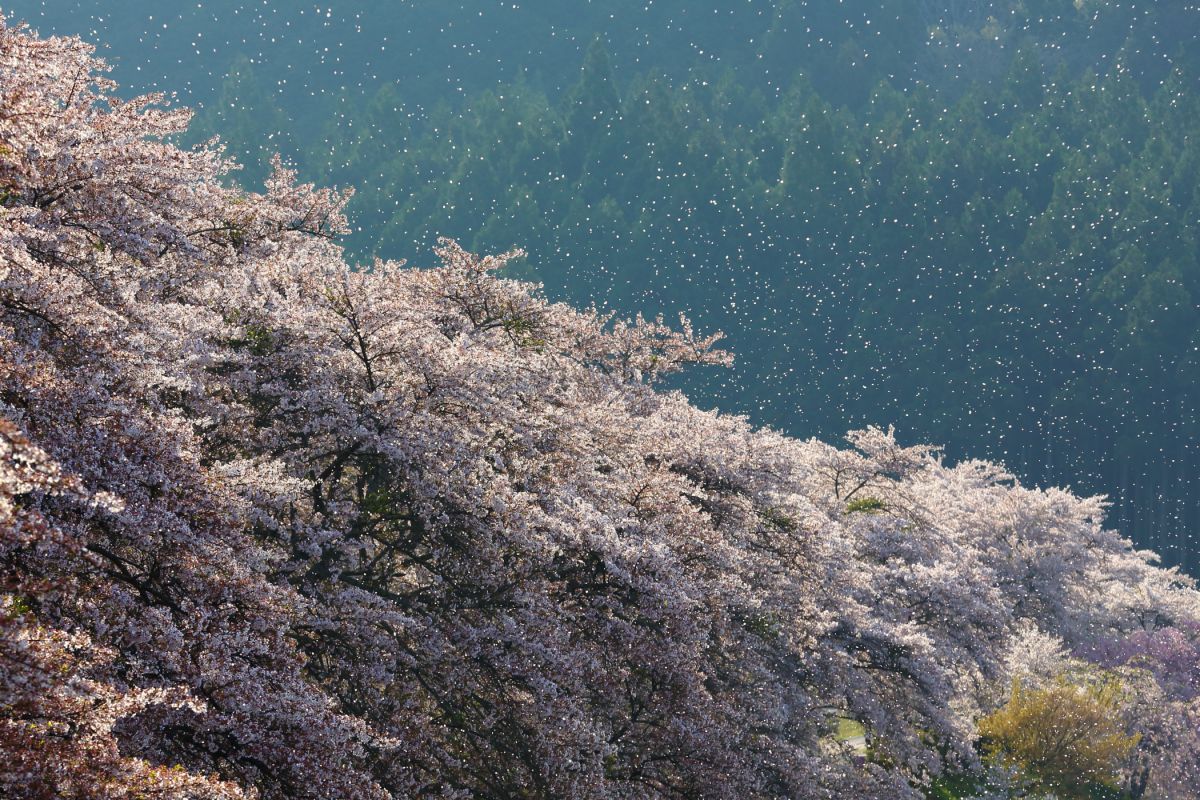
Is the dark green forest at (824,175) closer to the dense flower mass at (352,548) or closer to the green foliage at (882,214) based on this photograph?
the green foliage at (882,214)

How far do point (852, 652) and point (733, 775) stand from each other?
6163 millimetres

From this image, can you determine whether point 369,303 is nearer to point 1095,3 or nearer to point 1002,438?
point 1002,438

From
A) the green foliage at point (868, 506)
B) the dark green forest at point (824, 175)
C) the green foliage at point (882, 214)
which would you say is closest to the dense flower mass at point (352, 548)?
the green foliage at point (868, 506)

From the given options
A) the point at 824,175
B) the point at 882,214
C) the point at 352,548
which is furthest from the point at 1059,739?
→ the point at 824,175

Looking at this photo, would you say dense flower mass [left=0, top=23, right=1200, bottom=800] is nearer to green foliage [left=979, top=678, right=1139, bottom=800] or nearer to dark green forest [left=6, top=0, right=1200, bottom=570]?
green foliage [left=979, top=678, right=1139, bottom=800]

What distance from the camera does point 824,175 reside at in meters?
112

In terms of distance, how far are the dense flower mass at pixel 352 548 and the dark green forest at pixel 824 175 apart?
194 ft

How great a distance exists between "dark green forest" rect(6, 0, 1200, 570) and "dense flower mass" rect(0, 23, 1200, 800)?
5920 cm

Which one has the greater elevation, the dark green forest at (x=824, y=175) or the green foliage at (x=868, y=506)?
the dark green forest at (x=824, y=175)

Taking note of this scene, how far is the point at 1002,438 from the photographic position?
9450 cm

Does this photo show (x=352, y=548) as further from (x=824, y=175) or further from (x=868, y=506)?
(x=824, y=175)

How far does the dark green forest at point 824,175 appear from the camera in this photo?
95.4 metres

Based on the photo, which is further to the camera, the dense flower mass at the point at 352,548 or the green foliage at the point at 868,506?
the green foliage at the point at 868,506

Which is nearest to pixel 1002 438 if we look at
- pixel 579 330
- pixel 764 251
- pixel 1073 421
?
pixel 1073 421
